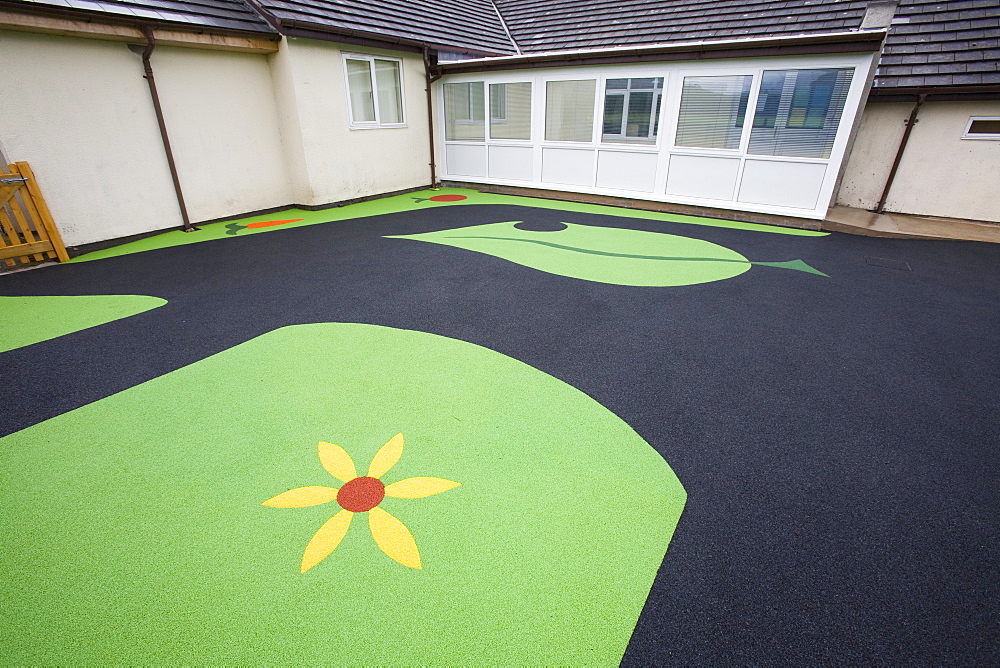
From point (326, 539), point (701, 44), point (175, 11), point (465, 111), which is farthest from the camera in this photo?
point (465, 111)

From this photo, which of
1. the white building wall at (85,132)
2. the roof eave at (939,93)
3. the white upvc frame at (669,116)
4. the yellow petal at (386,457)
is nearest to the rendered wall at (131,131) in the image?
the white building wall at (85,132)

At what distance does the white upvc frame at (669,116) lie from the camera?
22.8 feet

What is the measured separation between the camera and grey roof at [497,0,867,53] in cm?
863

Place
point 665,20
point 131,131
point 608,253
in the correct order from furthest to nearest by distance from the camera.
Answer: point 665,20
point 131,131
point 608,253

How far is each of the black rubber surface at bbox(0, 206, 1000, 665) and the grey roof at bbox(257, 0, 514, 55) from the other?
4.10m

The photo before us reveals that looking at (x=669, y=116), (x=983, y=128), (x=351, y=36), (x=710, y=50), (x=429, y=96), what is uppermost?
(x=351, y=36)

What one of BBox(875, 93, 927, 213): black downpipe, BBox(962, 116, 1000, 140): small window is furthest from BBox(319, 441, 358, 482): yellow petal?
BBox(962, 116, 1000, 140): small window

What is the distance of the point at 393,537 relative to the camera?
2061mm

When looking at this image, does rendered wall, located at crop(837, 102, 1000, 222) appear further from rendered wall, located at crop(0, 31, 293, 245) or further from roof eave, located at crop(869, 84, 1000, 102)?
rendered wall, located at crop(0, 31, 293, 245)

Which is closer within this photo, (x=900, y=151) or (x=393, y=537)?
(x=393, y=537)

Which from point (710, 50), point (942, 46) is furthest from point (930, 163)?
point (710, 50)

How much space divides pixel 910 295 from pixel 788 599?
4744mm

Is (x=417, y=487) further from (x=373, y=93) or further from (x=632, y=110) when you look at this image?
(x=373, y=93)

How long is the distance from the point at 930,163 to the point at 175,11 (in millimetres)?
12218
